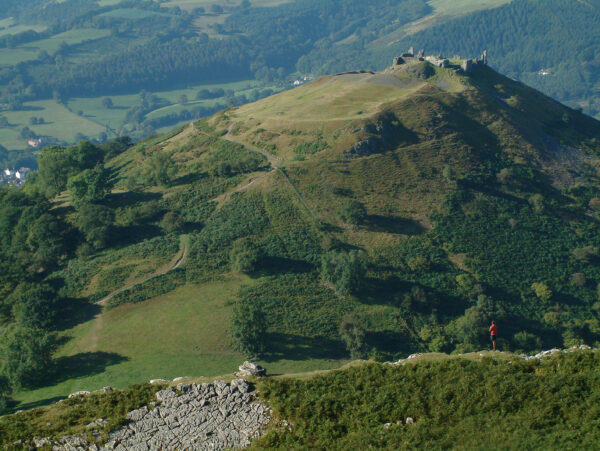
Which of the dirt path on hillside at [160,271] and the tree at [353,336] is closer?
the tree at [353,336]

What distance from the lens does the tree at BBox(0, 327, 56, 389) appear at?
53281 millimetres

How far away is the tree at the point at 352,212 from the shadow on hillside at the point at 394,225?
5.17 feet

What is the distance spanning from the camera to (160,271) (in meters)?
70.1

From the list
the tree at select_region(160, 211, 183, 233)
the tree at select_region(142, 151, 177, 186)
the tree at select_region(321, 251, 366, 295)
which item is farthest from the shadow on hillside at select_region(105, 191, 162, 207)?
the tree at select_region(321, 251, 366, 295)

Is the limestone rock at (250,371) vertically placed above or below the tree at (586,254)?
above

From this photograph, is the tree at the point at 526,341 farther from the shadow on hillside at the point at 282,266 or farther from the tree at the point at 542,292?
the shadow on hillside at the point at 282,266

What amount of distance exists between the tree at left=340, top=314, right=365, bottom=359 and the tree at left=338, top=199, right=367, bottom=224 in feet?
62.8

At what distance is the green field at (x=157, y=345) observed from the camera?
2124 inches

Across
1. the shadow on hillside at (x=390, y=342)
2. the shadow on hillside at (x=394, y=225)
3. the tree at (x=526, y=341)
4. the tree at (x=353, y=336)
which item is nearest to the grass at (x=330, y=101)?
the shadow on hillside at (x=394, y=225)

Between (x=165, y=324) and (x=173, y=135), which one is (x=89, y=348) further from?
(x=173, y=135)

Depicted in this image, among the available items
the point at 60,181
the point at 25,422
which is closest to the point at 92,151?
the point at 60,181

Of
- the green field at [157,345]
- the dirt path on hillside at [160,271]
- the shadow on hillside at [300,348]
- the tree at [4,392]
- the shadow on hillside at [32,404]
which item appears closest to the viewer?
the tree at [4,392]

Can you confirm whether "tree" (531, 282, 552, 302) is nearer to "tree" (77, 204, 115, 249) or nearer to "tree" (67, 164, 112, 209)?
"tree" (77, 204, 115, 249)

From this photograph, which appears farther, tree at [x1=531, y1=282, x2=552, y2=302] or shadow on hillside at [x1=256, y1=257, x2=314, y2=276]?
shadow on hillside at [x1=256, y1=257, x2=314, y2=276]
